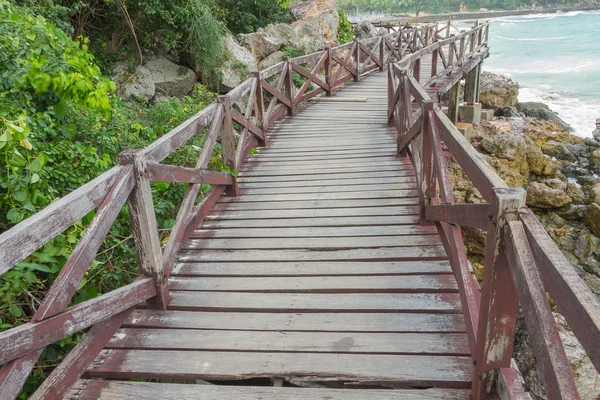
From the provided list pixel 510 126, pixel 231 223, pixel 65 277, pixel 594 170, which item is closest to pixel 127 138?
pixel 231 223

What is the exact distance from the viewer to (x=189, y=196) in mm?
3590

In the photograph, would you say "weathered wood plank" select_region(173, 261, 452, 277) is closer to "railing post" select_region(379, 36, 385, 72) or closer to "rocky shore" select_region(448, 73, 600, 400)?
"rocky shore" select_region(448, 73, 600, 400)

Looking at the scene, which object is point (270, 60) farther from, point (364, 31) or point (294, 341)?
point (294, 341)

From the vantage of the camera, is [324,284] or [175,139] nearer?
[324,284]

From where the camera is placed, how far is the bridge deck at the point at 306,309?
236 centimetres

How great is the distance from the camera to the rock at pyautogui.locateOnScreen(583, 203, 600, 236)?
9.33m

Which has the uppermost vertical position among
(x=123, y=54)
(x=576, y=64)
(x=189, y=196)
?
(x=123, y=54)

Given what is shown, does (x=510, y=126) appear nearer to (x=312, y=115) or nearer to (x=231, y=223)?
(x=312, y=115)

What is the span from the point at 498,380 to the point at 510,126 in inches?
605

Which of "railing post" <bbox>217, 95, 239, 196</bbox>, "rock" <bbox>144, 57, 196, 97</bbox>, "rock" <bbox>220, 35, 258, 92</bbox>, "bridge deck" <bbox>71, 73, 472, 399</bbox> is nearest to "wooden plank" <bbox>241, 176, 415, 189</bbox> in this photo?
"bridge deck" <bbox>71, 73, 472, 399</bbox>

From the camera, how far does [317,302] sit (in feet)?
9.80

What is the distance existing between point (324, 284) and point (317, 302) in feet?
0.68

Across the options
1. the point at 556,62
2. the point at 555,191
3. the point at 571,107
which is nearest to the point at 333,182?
the point at 555,191

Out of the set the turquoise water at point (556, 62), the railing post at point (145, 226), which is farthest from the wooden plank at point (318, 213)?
the turquoise water at point (556, 62)
